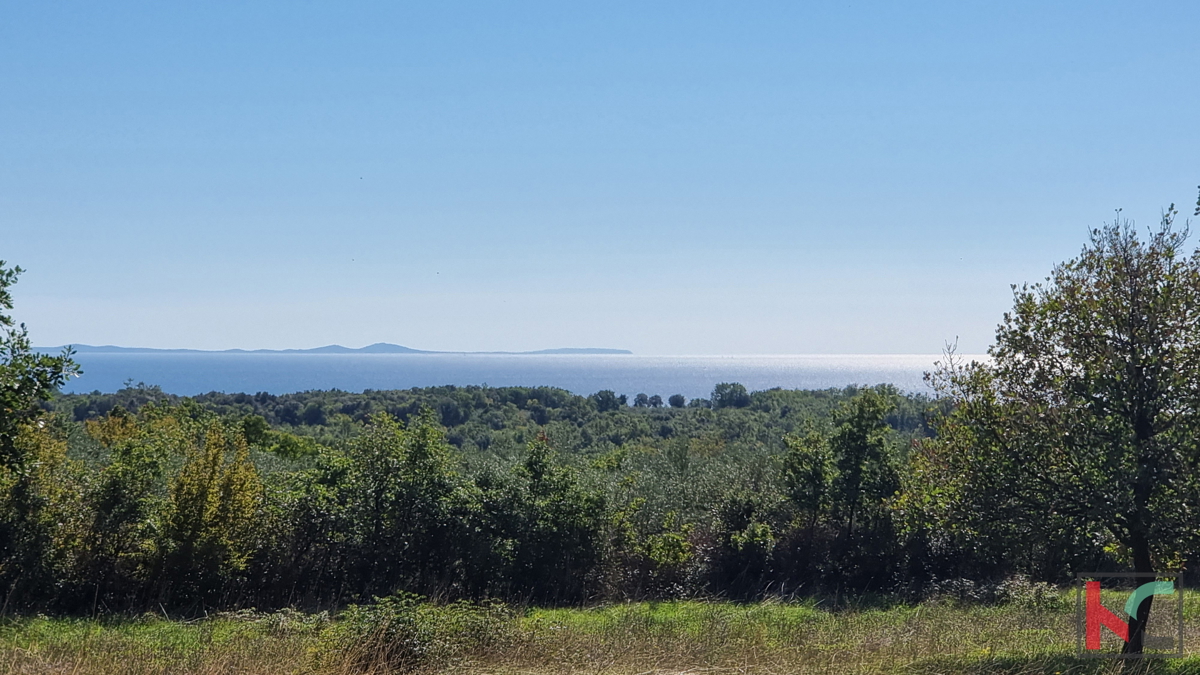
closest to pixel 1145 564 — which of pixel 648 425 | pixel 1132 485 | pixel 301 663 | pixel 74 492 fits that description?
pixel 1132 485

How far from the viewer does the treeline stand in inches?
747

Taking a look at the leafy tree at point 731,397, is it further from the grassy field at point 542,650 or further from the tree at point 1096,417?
the tree at point 1096,417

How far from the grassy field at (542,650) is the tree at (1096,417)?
172 centimetres

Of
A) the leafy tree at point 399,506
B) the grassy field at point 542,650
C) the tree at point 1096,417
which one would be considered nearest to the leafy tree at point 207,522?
the leafy tree at point 399,506

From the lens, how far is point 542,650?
10.0 metres

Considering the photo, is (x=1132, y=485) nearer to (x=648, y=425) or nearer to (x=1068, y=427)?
(x=1068, y=427)

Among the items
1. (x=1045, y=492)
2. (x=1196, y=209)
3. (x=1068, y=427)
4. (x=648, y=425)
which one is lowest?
(x=648, y=425)

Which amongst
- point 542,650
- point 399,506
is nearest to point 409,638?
point 542,650

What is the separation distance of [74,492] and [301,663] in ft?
47.9

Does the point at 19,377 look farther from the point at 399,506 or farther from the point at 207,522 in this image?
the point at 399,506

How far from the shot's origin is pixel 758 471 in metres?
31.1

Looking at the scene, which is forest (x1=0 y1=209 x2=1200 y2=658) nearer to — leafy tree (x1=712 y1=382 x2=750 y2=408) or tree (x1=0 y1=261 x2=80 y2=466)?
tree (x1=0 y1=261 x2=80 y2=466)

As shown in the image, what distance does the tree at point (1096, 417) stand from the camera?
908cm

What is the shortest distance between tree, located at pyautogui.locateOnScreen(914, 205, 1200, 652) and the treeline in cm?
111
